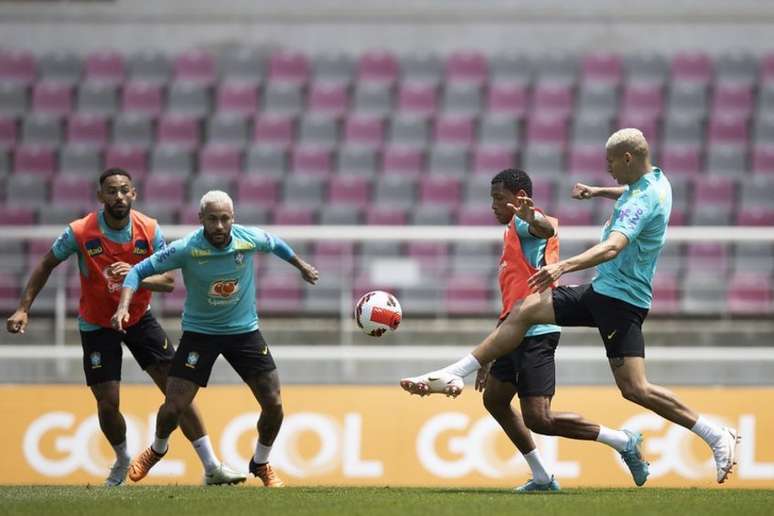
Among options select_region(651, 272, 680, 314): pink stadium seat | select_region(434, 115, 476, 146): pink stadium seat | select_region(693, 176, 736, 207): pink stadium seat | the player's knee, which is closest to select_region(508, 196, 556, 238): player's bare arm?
the player's knee

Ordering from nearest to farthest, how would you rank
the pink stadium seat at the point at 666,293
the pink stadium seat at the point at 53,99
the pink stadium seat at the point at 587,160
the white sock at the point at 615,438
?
1. the white sock at the point at 615,438
2. the pink stadium seat at the point at 666,293
3. the pink stadium seat at the point at 587,160
4. the pink stadium seat at the point at 53,99

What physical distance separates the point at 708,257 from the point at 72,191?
318 inches

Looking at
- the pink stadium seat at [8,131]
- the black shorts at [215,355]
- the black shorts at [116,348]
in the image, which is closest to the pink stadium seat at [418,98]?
the pink stadium seat at [8,131]

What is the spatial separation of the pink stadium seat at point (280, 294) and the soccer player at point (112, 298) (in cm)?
361

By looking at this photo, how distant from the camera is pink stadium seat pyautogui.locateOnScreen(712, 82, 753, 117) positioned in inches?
728

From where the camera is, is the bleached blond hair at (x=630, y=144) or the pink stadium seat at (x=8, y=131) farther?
the pink stadium seat at (x=8, y=131)

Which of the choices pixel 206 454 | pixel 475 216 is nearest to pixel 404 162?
pixel 475 216

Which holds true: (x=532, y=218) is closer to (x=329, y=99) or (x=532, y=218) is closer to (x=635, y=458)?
(x=635, y=458)

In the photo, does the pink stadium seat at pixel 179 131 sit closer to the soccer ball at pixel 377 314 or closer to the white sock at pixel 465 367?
the soccer ball at pixel 377 314

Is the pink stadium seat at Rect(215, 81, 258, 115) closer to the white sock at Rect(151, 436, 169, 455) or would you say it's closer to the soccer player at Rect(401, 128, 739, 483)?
the white sock at Rect(151, 436, 169, 455)

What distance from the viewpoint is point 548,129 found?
18.3m

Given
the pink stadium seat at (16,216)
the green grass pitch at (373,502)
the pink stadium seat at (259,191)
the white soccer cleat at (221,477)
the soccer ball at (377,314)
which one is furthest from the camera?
the pink stadium seat at (259,191)

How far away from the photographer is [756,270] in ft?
44.4

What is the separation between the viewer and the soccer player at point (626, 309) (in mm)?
7988
